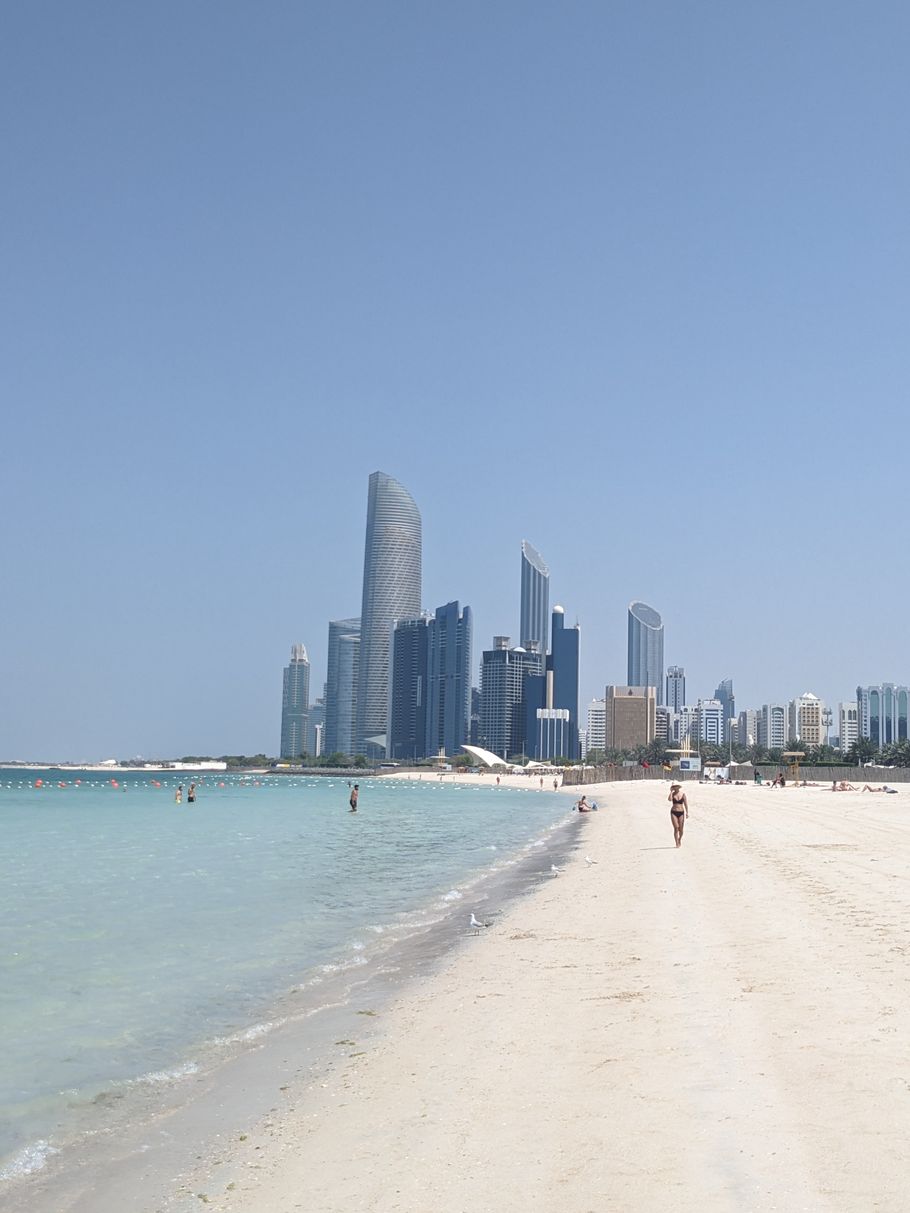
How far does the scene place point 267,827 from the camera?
158ft

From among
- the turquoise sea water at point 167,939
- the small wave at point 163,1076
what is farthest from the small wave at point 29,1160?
the small wave at point 163,1076

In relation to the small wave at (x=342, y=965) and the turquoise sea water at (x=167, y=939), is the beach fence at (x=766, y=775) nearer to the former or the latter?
the turquoise sea water at (x=167, y=939)

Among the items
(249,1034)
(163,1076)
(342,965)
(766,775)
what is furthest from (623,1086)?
(766,775)

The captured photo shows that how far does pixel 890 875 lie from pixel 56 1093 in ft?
46.2

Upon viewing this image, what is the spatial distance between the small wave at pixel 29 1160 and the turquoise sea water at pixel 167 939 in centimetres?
2

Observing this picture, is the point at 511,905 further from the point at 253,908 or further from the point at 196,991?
the point at 196,991

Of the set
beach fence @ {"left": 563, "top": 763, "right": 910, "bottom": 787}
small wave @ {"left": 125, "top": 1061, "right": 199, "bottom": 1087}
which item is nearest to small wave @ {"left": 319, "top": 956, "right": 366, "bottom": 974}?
small wave @ {"left": 125, "top": 1061, "right": 199, "bottom": 1087}

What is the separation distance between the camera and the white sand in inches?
201

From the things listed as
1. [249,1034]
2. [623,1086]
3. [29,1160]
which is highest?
[623,1086]

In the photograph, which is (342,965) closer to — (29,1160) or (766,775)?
(29,1160)

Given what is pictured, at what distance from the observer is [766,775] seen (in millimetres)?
122750

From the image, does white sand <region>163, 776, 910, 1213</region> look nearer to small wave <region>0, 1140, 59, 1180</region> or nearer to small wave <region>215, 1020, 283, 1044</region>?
small wave <region>215, 1020, 283, 1044</region>

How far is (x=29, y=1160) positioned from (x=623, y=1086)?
3.90 metres

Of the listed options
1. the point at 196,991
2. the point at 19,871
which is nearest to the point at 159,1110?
the point at 196,991
